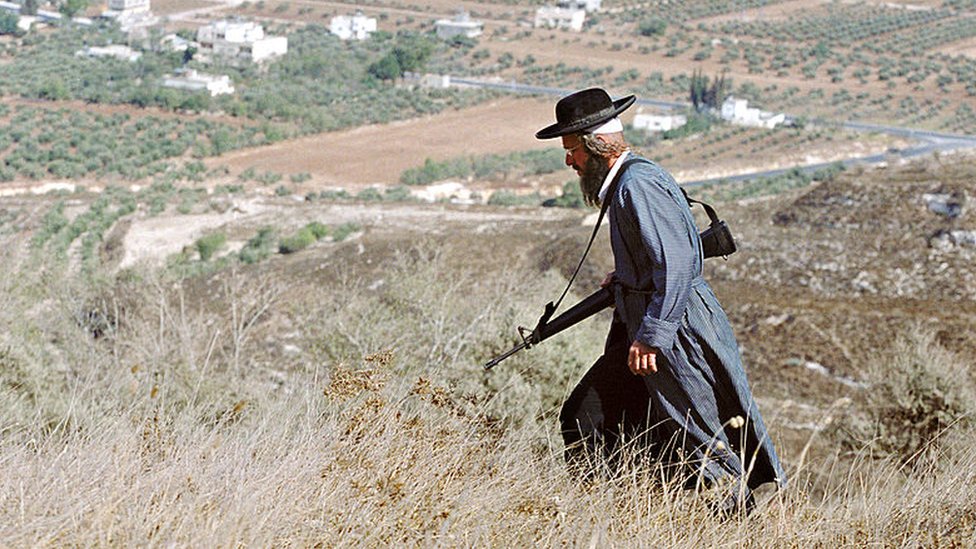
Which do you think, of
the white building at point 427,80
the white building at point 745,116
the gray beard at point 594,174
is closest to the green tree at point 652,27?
the white building at point 427,80

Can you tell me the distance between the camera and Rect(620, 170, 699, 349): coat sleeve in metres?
3.18

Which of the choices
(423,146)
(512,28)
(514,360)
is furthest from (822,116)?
(514,360)

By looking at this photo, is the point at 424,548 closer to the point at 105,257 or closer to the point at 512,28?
the point at 105,257

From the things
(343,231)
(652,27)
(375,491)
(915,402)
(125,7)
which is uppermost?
(375,491)

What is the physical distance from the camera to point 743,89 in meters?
51.1

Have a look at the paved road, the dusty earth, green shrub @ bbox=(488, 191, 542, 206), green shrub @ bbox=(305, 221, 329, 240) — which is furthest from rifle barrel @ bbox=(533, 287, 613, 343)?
the paved road

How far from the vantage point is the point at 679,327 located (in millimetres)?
3289

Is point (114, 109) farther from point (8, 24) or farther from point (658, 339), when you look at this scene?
point (658, 339)

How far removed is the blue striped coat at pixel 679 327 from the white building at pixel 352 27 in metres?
62.5

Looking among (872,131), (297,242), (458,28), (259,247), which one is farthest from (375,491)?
(458,28)

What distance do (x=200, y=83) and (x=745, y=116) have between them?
74.5 ft

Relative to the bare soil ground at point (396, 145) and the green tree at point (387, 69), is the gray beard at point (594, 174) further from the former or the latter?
the green tree at point (387, 69)

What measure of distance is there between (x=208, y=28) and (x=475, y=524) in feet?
198

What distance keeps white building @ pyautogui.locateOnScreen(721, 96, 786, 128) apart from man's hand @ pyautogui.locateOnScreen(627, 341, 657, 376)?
43099 millimetres
